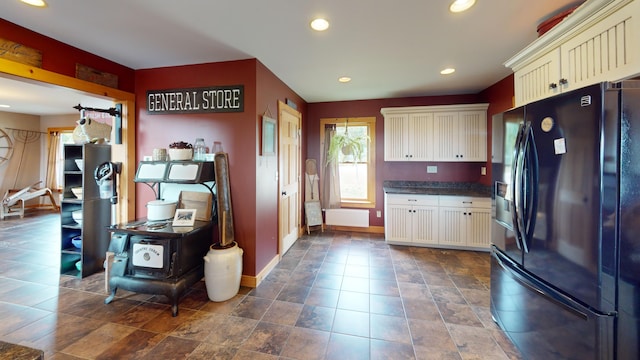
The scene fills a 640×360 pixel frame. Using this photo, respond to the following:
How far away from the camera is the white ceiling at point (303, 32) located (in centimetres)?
189

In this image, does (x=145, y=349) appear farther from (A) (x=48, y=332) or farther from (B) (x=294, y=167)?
(B) (x=294, y=167)

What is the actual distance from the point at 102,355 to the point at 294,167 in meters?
3.08

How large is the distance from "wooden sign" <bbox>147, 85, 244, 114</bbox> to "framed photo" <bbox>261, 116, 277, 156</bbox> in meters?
0.32

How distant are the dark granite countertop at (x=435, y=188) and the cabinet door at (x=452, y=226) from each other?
0.90 feet

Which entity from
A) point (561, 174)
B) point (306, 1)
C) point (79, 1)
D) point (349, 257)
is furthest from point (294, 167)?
point (561, 174)

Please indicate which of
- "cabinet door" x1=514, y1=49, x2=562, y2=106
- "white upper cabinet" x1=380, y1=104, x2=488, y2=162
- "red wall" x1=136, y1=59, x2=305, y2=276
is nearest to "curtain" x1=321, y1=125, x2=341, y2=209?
"white upper cabinet" x1=380, y1=104, x2=488, y2=162

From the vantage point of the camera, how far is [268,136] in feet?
10.1

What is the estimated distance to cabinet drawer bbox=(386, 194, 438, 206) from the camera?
13.0 feet

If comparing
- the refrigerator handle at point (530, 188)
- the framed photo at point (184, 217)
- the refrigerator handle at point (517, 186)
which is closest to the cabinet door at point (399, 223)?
the refrigerator handle at point (517, 186)

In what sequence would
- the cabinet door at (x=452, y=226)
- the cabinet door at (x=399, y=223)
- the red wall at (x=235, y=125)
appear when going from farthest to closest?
the cabinet door at (x=399, y=223) → the cabinet door at (x=452, y=226) → the red wall at (x=235, y=125)

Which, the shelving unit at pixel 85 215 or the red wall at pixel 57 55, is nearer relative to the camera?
the red wall at pixel 57 55

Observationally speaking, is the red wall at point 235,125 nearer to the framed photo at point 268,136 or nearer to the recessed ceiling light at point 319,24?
the framed photo at point 268,136

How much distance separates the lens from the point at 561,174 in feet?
4.63

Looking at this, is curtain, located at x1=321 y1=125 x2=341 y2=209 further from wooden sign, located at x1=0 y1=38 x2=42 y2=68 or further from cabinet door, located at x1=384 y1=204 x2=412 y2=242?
wooden sign, located at x1=0 y1=38 x2=42 y2=68
